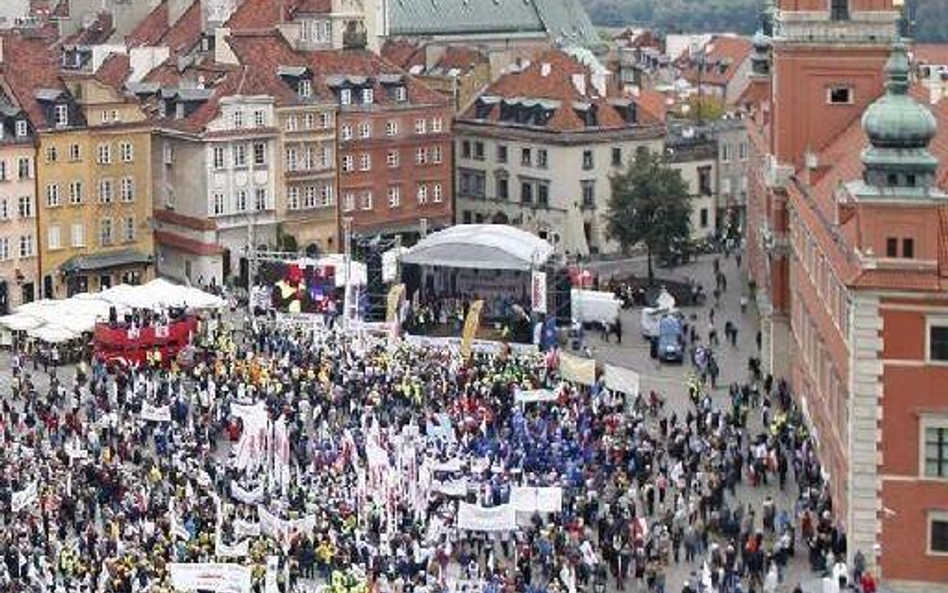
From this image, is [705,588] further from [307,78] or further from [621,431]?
[307,78]

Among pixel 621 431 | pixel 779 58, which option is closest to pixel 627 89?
pixel 779 58

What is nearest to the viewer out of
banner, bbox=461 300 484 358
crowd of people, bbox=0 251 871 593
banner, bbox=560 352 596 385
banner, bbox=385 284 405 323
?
crowd of people, bbox=0 251 871 593

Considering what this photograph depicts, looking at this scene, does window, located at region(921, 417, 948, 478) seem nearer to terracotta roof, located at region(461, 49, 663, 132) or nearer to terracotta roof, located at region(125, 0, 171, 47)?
terracotta roof, located at region(461, 49, 663, 132)

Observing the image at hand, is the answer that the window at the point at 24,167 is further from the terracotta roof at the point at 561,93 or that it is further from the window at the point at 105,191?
the terracotta roof at the point at 561,93

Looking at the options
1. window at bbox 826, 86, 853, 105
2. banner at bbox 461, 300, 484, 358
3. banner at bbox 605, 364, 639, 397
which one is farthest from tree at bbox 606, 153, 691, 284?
banner at bbox 605, 364, 639, 397

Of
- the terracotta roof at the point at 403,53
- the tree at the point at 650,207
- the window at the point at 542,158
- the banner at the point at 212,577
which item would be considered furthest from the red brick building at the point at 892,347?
the terracotta roof at the point at 403,53

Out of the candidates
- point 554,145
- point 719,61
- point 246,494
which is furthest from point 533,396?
point 719,61

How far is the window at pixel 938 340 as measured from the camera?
53.2m

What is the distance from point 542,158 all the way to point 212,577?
2490 inches

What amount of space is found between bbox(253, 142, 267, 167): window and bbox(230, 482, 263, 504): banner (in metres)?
44.2

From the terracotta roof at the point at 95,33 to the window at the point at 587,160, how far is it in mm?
28650

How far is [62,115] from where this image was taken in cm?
9631

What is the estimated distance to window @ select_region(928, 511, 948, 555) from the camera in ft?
174

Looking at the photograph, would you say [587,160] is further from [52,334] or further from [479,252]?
[52,334]
